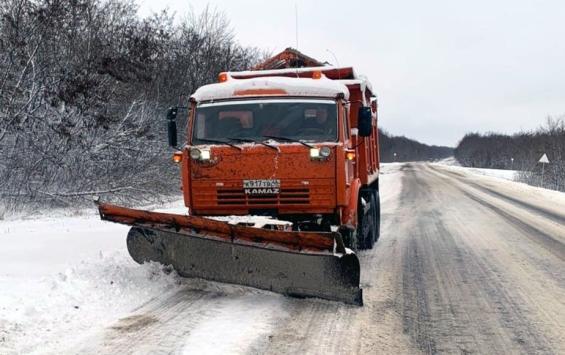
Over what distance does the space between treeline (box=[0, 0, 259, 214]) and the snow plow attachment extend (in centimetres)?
795

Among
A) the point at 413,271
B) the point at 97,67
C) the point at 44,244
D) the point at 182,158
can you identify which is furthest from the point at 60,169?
the point at 413,271

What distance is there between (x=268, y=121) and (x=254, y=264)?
6.37 ft

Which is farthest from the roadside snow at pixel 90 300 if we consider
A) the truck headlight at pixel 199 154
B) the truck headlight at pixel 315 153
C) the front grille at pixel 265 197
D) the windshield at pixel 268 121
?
the windshield at pixel 268 121

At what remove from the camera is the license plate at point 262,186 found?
6.22 metres

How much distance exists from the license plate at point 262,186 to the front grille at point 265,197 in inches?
2.0

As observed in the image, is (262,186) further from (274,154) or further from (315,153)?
(315,153)

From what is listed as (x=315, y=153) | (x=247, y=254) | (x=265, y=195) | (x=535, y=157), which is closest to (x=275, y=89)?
(x=315, y=153)

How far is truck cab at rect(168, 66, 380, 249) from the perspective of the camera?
244 inches

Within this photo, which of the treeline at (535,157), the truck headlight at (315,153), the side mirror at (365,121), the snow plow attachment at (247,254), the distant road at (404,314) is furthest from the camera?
the treeline at (535,157)

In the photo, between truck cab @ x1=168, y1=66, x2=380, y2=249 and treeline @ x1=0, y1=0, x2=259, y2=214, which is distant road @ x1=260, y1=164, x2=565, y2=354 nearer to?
truck cab @ x1=168, y1=66, x2=380, y2=249

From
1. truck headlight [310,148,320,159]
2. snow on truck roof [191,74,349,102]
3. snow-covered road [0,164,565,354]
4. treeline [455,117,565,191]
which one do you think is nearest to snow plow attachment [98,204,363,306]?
snow-covered road [0,164,565,354]

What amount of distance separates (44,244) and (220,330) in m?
4.75

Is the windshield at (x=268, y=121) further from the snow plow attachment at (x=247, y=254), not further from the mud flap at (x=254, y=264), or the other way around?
the mud flap at (x=254, y=264)

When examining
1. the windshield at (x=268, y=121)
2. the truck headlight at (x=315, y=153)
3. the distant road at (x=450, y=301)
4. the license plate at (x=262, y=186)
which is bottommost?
the distant road at (x=450, y=301)
